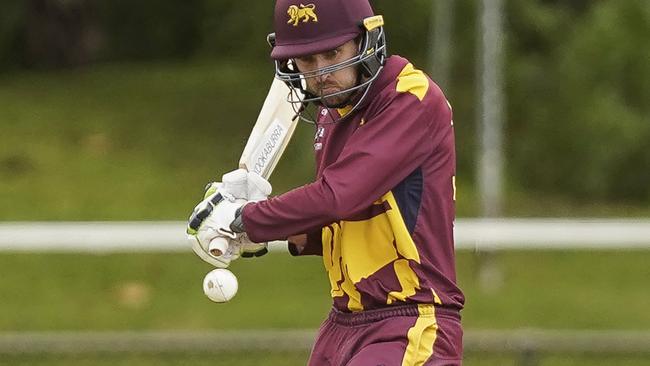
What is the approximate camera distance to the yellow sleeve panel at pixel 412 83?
12.8ft

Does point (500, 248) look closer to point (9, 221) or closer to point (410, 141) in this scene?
point (9, 221)

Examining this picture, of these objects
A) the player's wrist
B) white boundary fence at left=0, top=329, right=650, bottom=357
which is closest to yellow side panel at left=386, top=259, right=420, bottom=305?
the player's wrist

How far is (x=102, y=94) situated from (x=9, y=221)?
500 centimetres

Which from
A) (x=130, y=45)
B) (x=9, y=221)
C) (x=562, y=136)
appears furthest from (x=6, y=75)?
(x=562, y=136)

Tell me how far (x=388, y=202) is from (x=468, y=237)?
245 inches

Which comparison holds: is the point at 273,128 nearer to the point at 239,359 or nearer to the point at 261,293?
the point at 239,359

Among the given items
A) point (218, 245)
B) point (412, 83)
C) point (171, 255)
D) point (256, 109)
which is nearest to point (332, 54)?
point (412, 83)

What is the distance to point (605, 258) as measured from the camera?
10.9 m

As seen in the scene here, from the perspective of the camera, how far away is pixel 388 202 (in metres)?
3.94

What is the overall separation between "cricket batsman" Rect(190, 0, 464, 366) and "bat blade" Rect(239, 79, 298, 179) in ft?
1.30

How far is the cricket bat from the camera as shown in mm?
A: 4445

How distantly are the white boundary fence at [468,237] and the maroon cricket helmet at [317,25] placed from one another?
19.5 feet

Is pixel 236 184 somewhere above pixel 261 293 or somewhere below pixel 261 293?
above

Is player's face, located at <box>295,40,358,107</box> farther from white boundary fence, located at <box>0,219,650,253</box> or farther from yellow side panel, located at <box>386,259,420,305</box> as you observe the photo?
white boundary fence, located at <box>0,219,650,253</box>
